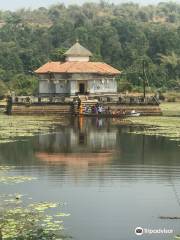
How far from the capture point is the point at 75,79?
212 ft

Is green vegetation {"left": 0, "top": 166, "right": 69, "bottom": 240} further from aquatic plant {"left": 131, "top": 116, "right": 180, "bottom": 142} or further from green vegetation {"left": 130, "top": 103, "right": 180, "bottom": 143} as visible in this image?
aquatic plant {"left": 131, "top": 116, "right": 180, "bottom": 142}

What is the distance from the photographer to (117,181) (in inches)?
915

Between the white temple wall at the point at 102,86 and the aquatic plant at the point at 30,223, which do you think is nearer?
the aquatic plant at the point at 30,223

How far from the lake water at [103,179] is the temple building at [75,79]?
24788mm

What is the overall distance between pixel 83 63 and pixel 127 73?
22058 mm

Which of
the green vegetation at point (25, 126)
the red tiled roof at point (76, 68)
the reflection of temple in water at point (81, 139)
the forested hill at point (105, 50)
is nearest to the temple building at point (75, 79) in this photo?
the red tiled roof at point (76, 68)

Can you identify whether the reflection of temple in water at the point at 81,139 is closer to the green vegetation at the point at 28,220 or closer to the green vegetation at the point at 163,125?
the green vegetation at the point at 163,125

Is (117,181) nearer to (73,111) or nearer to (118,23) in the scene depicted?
(73,111)

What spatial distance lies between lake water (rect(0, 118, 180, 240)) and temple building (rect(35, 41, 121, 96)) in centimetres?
2479

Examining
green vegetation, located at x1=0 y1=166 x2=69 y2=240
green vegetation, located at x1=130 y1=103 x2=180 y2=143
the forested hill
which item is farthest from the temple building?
green vegetation, located at x1=0 y1=166 x2=69 y2=240

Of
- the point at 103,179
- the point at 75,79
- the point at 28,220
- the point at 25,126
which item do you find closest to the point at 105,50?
the point at 75,79

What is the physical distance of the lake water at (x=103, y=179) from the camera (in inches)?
678

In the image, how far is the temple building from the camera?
213 ft

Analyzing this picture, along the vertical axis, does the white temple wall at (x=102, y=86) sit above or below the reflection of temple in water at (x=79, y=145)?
above
